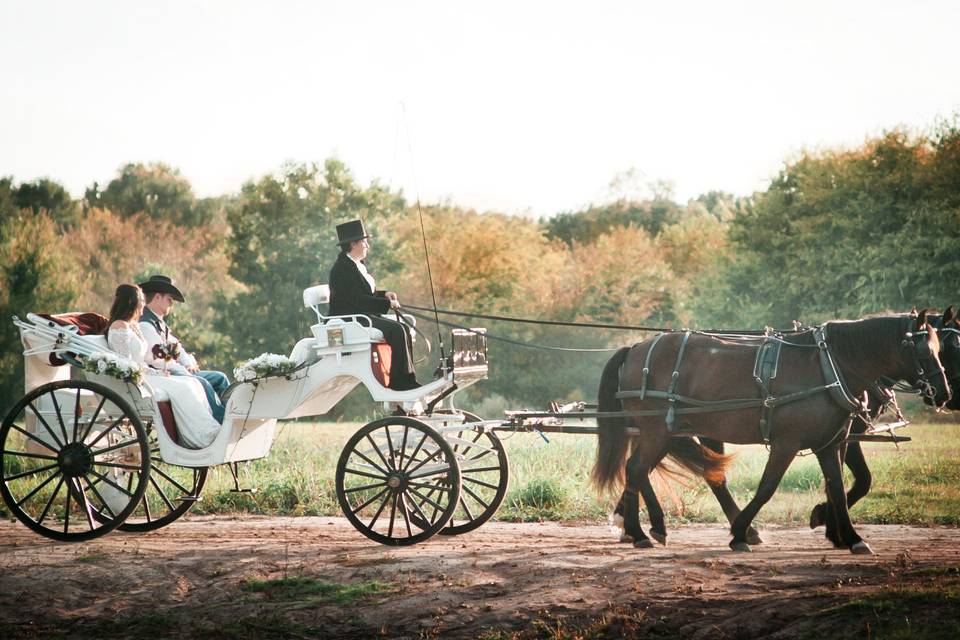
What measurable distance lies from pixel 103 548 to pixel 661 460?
447 cm

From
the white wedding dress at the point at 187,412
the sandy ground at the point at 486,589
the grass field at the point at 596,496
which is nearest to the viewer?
the sandy ground at the point at 486,589

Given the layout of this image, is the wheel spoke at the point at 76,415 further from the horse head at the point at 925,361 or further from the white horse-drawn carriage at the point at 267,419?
the horse head at the point at 925,361

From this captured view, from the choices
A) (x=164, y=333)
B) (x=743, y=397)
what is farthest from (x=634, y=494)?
(x=164, y=333)

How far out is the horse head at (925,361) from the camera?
7.67 m

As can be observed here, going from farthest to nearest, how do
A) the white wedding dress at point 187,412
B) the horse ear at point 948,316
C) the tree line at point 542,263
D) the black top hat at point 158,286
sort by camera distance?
the tree line at point 542,263 < the black top hat at point 158,286 < the white wedding dress at point 187,412 < the horse ear at point 948,316

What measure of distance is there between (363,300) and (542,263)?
24.2 meters

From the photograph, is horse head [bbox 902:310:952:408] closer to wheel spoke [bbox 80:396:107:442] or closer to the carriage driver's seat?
the carriage driver's seat

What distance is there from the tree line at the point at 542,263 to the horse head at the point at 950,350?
16.1 metres

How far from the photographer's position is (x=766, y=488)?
806 centimetres

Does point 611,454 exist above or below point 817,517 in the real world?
above

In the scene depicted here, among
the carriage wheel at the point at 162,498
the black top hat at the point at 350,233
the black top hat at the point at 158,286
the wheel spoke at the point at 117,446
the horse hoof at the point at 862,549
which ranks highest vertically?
the black top hat at the point at 350,233

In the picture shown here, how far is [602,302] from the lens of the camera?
28812 millimetres

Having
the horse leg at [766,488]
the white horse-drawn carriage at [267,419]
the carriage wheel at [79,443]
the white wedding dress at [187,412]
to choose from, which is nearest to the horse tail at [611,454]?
the white horse-drawn carriage at [267,419]

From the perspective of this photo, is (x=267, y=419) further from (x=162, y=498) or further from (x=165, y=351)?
(x=162, y=498)
